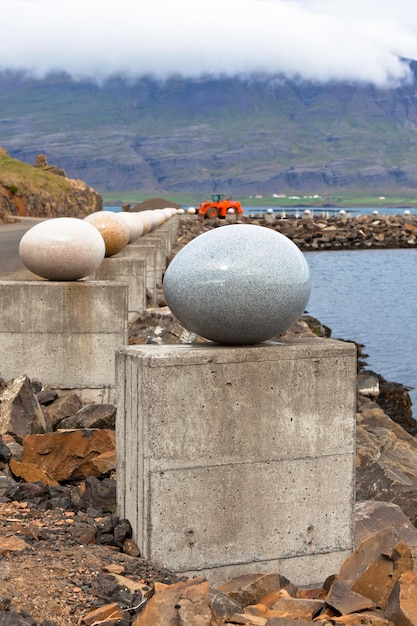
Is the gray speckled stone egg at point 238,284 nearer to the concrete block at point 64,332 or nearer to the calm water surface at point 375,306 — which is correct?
the concrete block at point 64,332

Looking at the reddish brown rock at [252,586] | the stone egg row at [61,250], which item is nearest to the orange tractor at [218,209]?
the stone egg row at [61,250]

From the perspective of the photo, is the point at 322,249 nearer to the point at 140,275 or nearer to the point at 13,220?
the point at 13,220

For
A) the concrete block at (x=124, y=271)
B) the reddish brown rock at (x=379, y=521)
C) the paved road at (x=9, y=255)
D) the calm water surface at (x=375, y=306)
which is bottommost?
the calm water surface at (x=375, y=306)

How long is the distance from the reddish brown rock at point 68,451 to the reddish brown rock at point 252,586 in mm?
2168

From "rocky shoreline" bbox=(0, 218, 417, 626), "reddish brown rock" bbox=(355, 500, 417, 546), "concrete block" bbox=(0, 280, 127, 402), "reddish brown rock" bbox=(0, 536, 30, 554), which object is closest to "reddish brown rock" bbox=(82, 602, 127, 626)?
"rocky shoreline" bbox=(0, 218, 417, 626)

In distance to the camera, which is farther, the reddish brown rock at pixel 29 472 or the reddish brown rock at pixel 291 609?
the reddish brown rock at pixel 29 472

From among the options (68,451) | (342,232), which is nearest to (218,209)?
(342,232)

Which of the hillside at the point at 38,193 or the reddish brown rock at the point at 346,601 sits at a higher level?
the hillside at the point at 38,193

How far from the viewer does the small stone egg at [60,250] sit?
10.8m

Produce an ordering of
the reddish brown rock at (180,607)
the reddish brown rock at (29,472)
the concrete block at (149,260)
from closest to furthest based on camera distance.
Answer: the reddish brown rock at (180,607) → the reddish brown rock at (29,472) → the concrete block at (149,260)

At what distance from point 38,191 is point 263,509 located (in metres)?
65.4

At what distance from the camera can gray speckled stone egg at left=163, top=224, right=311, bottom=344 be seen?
20.4ft

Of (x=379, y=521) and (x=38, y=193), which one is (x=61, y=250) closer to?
(x=379, y=521)

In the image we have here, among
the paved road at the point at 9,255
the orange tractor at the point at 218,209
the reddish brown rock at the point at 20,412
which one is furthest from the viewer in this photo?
the orange tractor at the point at 218,209
